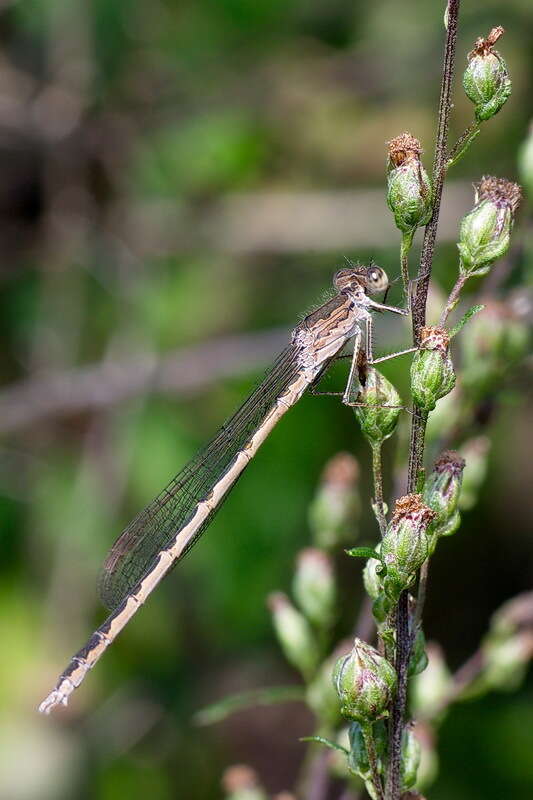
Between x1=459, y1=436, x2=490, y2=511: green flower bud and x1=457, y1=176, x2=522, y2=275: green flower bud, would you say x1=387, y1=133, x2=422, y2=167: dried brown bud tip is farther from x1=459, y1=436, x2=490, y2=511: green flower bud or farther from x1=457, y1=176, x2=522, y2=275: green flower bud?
x1=459, y1=436, x2=490, y2=511: green flower bud

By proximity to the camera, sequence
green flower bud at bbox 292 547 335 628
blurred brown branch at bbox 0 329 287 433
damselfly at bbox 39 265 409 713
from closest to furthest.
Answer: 1. green flower bud at bbox 292 547 335 628
2. damselfly at bbox 39 265 409 713
3. blurred brown branch at bbox 0 329 287 433

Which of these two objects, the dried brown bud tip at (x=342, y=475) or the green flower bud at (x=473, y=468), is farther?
the dried brown bud tip at (x=342, y=475)

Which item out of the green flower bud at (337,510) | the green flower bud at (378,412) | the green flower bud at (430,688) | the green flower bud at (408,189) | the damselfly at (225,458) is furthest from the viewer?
the damselfly at (225,458)

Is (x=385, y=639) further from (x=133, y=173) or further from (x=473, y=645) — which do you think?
(x=133, y=173)

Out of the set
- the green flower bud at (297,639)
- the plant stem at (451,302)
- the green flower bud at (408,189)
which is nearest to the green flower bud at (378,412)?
the plant stem at (451,302)

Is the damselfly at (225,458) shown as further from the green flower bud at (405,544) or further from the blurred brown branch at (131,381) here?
the blurred brown branch at (131,381)

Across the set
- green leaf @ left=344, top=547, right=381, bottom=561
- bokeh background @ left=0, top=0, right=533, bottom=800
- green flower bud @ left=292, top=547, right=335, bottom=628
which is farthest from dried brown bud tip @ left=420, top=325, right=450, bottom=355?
bokeh background @ left=0, top=0, right=533, bottom=800
